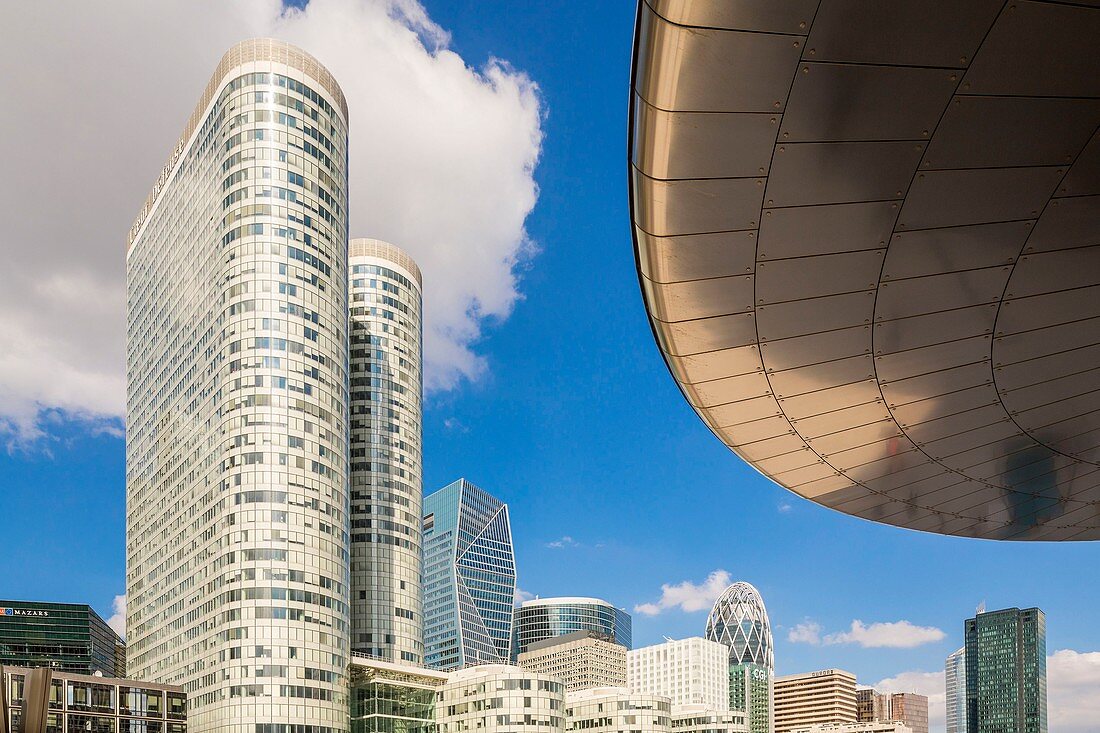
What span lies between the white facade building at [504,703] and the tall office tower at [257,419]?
656 inches

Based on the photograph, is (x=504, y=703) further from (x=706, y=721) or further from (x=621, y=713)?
(x=706, y=721)

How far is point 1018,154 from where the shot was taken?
5914mm

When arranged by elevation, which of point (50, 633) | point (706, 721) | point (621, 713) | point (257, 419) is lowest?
point (706, 721)

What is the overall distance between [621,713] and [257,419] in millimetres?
51360

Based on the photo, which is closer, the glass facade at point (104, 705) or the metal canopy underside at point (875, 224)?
the metal canopy underside at point (875, 224)

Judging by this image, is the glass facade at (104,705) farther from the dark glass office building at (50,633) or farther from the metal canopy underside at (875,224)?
the dark glass office building at (50,633)

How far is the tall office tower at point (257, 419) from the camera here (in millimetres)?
84312

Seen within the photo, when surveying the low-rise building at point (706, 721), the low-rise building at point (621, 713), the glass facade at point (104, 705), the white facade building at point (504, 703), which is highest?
the glass facade at point (104, 705)

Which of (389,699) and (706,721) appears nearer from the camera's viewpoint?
(389,699)

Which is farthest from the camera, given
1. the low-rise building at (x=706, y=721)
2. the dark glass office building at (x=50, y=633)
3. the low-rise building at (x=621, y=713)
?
the dark glass office building at (x=50, y=633)

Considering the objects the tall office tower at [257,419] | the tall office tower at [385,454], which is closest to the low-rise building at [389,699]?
the tall office tower at [257,419]

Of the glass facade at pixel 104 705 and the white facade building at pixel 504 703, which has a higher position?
the glass facade at pixel 104 705

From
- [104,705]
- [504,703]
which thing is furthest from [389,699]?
[104,705]

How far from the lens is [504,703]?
10050 cm
